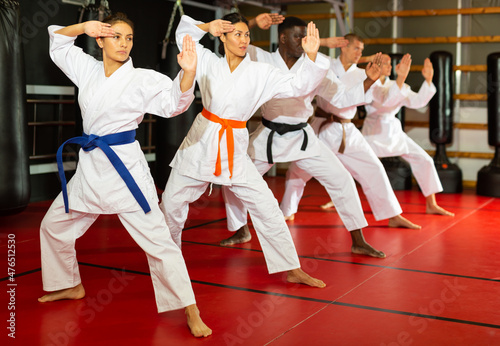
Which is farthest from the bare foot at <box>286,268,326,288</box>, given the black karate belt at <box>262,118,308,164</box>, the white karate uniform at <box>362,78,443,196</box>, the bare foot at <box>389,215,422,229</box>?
the white karate uniform at <box>362,78,443,196</box>

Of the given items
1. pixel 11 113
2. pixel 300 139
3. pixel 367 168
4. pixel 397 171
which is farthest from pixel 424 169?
pixel 11 113

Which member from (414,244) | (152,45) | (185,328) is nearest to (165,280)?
(185,328)

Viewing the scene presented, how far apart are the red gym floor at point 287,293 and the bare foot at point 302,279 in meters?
0.05

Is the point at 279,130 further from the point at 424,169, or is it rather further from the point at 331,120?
the point at 424,169

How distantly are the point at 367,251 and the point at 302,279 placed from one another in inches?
30.1

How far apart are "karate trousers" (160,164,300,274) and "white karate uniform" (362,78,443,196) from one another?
7.30 ft

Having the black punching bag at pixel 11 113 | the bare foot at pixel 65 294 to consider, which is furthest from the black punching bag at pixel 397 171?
the bare foot at pixel 65 294

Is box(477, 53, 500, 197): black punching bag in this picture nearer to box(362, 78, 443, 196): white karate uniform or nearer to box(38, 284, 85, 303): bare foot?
box(362, 78, 443, 196): white karate uniform

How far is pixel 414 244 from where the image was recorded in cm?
402

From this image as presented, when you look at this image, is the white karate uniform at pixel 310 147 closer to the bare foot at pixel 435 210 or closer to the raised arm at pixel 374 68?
the raised arm at pixel 374 68

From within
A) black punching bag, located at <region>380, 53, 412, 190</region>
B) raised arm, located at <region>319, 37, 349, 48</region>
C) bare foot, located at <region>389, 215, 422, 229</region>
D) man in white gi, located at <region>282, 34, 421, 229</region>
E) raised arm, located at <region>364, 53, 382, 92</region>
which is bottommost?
bare foot, located at <region>389, 215, 422, 229</region>

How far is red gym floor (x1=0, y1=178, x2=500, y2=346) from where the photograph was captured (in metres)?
2.40

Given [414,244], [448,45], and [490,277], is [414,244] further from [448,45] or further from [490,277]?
[448,45]

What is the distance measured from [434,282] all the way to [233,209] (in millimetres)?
1265
